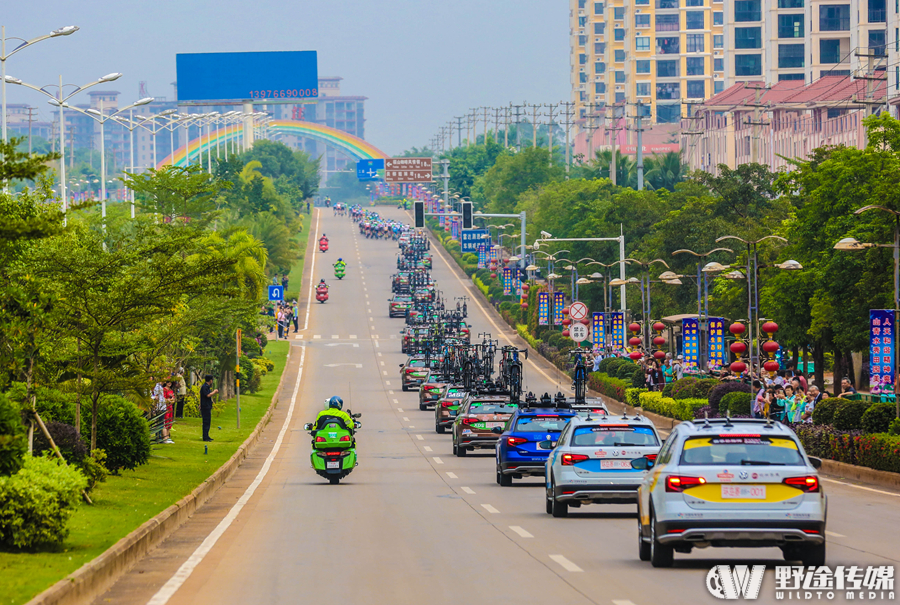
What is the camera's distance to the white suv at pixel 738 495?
1363 centimetres

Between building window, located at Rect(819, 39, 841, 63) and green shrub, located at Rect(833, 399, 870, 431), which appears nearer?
green shrub, located at Rect(833, 399, 870, 431)

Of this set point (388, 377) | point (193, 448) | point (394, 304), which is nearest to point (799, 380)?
point (193, 448)

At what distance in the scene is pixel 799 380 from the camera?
3669 centimetres

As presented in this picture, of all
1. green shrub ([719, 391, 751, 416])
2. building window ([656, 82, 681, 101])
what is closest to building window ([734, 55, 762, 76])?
building window ([656, 82, 681, 101])

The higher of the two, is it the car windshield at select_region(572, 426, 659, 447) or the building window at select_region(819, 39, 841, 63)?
the building window at select_region(819, 39, 841, 63)

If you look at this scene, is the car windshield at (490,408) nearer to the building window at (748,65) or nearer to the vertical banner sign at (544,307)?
the vertical banner sign at (544,307)

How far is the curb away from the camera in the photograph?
1210 cm

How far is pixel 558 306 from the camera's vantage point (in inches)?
3169

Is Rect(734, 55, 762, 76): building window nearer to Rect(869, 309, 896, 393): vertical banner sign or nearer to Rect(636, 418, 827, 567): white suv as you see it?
Rect(869, 309, 896, 393): vertical banner sign

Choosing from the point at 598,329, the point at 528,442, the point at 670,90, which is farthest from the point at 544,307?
the point at 670,90

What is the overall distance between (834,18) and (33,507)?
114698mm

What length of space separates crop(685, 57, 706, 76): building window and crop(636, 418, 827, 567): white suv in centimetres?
18665

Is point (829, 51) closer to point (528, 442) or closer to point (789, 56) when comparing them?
point (789, 56)

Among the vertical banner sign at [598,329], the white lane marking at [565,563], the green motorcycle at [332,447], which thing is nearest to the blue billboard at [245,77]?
the vertical banner sign at [598,329]
